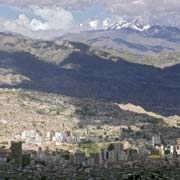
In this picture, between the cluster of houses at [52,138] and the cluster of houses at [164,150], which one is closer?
the cluster of houses at [164,150]

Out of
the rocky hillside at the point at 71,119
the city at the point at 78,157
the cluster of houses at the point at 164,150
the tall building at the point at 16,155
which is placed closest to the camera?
the city at the point at 78,157

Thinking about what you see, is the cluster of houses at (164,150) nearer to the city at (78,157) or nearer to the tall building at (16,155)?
the city at (78,157)

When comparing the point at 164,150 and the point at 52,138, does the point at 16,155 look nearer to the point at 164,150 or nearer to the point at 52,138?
the point at 164,150

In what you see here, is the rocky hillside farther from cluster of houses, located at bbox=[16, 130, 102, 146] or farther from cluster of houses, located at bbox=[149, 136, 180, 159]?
cluster of houses, located at bbox=[149, 136, 180, 159]

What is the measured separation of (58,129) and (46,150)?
4257 cm

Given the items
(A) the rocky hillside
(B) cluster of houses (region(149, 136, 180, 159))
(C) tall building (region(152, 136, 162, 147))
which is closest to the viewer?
(B) cluster of houses (region(149, 136, 180, 159))

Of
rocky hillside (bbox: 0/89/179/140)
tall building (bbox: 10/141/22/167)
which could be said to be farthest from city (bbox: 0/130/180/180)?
rocky hillside (bbox: 0/89/179/140)

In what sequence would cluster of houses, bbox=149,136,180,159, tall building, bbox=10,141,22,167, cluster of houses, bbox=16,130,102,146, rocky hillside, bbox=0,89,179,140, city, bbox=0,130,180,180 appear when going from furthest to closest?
rocky hillside, bbox=0,89,179,140 < cluster of houses, bbox=16,130,102,146 < cluster of houses, bbox=149,136,180,159 < tall building, bbox=10,141,22,167 < city, bbox=0,130,180,180

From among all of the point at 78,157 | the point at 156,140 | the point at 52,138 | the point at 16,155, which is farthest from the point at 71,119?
the point at 16,155

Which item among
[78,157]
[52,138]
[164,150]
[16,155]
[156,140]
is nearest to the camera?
[16,155]

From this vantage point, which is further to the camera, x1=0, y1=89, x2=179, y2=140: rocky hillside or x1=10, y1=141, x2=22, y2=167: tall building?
x1=0, y1=89, x2=179, y2=140: rocky hillside

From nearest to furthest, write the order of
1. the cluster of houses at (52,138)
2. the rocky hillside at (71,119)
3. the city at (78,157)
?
the city at (78,157)
the cluster of houses at (52,138)
the rocky hillside at (71,119)

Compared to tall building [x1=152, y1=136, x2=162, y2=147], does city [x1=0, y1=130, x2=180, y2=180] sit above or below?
below

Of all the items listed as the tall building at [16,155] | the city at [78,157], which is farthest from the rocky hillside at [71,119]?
the tall building at [16,155]
